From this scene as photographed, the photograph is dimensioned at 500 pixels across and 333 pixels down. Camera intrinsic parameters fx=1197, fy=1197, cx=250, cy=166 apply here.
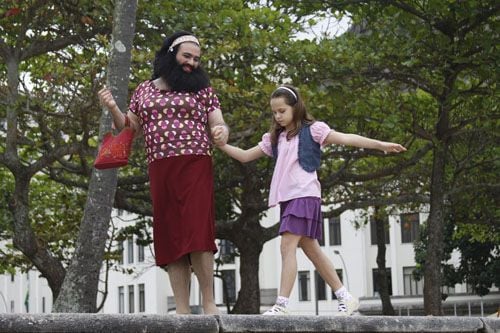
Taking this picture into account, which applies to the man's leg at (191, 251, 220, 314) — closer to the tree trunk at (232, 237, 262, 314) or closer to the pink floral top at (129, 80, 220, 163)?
the pink floral top at (129, 80, 220, 163)

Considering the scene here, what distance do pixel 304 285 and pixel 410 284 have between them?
622 cm

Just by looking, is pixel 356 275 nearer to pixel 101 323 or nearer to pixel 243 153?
pixel 243 153

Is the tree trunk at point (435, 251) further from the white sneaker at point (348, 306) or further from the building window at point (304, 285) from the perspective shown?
the building window at point (304, 285)

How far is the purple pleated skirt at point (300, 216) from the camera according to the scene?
8547 millimetres

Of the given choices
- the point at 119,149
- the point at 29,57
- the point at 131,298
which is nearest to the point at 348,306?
the point at 119,149

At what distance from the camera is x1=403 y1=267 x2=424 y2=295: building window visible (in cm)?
6344

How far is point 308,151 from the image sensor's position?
8.63m

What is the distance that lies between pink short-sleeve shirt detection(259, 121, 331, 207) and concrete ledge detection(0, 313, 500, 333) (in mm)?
1545

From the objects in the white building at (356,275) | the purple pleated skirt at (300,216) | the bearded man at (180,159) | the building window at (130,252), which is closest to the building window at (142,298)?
the building window at (130,252)

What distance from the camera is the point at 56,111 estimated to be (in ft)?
70.8

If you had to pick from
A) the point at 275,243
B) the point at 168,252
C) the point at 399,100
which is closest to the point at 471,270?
the point at 275,243

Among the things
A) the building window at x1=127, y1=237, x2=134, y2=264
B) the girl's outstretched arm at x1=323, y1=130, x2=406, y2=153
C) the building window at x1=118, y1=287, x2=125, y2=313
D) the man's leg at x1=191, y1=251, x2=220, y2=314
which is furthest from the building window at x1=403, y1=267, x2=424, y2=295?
the man's leg at x1=191, y1=251, x2=220, y2=314

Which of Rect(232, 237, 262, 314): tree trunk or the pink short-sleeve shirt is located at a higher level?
the pink short-sleeve shirt

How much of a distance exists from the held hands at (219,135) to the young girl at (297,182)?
0.26ft
